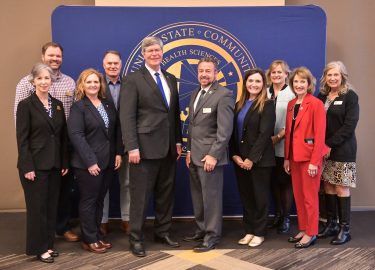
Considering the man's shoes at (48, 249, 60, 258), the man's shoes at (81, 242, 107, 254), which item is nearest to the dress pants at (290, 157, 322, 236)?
the man's shoes at (81, 242, 107, 254)

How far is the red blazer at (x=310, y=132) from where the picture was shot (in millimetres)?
3152

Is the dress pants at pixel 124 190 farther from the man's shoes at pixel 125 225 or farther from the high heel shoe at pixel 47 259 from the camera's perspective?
the high heel shoe at pixel 47 259

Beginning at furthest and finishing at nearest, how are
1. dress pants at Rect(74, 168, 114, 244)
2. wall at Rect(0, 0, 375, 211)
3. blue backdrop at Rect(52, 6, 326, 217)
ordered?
wall at Rect(0, 0, 375, 211) → blue backdrop at Rect(52, 6, 326, 217) → dress pants at Rect(74, 168, 114, 244)

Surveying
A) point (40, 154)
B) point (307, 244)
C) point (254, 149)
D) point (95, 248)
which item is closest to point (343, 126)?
point (254, 149)

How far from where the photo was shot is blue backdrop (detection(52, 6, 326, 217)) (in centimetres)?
385

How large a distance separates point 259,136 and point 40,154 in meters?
1.71

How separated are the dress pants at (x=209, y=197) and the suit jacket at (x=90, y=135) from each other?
71 cm

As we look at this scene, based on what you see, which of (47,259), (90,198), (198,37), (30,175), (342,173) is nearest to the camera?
(30,175)

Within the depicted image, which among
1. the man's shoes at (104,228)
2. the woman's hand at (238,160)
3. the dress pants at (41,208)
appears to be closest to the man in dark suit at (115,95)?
the man's shoes at (104,228)

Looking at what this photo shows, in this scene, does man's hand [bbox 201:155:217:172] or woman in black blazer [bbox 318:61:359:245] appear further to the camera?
woman in black blazer [bbox 318:61:359:245]

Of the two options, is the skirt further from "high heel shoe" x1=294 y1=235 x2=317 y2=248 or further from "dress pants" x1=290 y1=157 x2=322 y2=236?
"high heel shoe" x1=294 y1=235 x2=317 y2=248

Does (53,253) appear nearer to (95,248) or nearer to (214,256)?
(95,248)

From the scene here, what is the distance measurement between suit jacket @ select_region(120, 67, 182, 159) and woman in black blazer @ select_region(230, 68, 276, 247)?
63 centimetres

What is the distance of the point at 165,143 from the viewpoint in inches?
125
